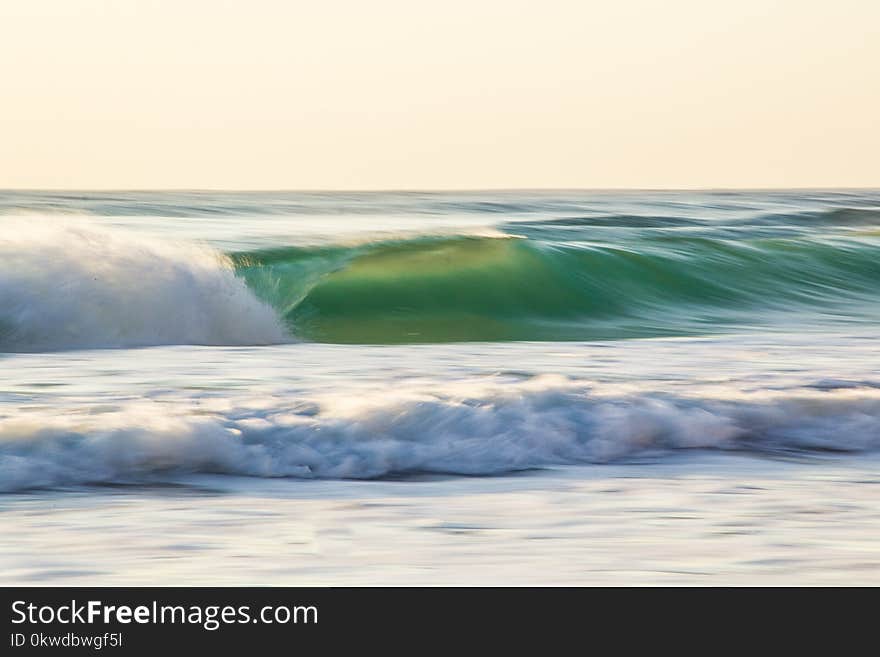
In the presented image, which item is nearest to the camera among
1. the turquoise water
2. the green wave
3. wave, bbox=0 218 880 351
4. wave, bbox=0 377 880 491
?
wave, bbox=0 377 880 491

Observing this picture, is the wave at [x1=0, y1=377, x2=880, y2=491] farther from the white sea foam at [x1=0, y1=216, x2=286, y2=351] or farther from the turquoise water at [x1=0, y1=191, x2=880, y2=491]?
the white sea foam at [x1=0, y1=216, x2=286, y2=351]

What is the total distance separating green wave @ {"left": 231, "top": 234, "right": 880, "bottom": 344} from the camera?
41.9 feet

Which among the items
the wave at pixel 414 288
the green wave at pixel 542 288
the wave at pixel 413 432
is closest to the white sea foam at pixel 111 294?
the wave at pixel 414 288

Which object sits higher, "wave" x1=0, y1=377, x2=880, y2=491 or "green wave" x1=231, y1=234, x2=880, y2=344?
"green wave" x1=231, y1=234, x2=880, y2=344

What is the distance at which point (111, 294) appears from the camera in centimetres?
1064

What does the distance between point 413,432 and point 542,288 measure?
9.00 metres

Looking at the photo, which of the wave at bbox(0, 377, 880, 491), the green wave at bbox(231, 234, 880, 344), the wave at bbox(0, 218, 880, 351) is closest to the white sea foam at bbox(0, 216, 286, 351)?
the wave at bbox(0, 218, 880, 351)

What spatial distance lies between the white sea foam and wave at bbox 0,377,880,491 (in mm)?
3758

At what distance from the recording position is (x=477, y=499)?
4.76 metres

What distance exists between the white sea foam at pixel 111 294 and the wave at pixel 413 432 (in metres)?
3.76

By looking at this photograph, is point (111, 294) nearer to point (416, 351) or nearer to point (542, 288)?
point (416, 351)

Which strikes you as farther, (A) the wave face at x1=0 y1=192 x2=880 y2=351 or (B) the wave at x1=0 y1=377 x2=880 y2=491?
(A) the wave face at x1=0 y1=192 x2=880 y2=351

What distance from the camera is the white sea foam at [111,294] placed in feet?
32.3

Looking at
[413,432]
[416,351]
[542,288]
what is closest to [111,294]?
[416,351]
